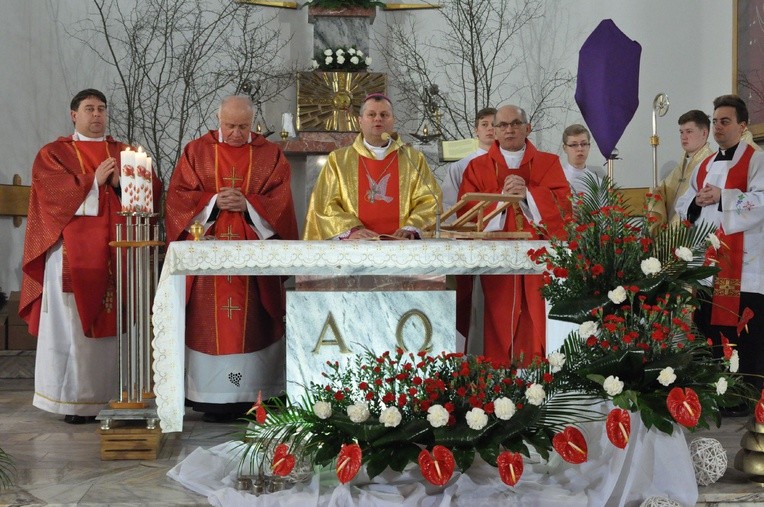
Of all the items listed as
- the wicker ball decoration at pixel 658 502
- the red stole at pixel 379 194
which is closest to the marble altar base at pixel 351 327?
the red stole at pixel 379 194

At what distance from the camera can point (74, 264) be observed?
598 cm

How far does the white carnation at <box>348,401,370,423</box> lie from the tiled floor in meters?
0.69

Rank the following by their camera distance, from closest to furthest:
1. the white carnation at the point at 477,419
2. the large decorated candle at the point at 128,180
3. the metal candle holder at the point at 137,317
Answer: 1. the white carnation at the point at 477,419
2. the large decorated candle at the point at 128,180
3. the metal candle holder at the point at 137,317

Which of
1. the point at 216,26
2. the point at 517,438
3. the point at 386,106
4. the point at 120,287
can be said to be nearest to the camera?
the point at 517,438

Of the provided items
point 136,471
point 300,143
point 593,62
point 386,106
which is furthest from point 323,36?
point 136,471

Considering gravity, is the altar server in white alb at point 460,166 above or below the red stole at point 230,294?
above

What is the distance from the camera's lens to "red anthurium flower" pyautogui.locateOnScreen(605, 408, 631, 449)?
3.85 metres

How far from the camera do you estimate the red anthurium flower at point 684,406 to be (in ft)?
12.6

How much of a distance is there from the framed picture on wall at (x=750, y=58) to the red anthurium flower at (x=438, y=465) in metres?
4.77

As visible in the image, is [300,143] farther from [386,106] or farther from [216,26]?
[386,106]

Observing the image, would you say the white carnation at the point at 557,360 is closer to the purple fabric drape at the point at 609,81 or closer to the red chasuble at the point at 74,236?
the purple fabric drape at the point at 609,81

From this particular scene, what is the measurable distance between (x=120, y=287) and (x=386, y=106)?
1.82 metres

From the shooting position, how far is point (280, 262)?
4.79 metres

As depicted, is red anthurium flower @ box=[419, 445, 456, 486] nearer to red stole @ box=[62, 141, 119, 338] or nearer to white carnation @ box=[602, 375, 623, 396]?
white carnation @ box=[602, 375, 623, 396]
